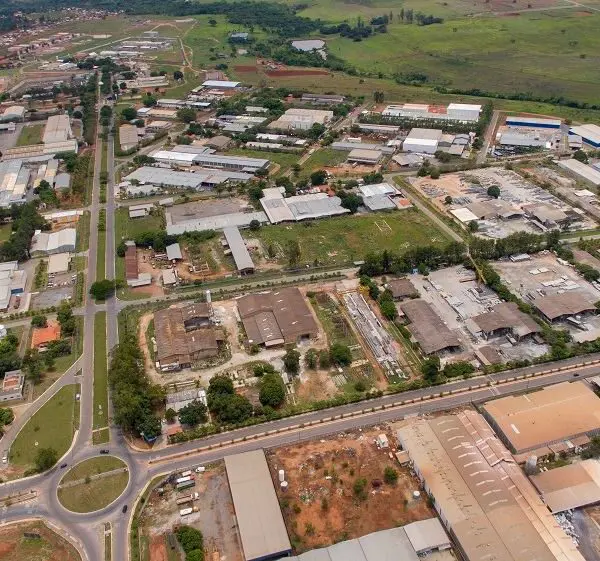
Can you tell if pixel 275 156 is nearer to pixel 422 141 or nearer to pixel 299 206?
pixel 299 206

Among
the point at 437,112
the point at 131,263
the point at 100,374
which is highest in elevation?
the point at 437,112

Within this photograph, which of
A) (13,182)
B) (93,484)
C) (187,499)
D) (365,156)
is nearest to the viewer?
(187,499)

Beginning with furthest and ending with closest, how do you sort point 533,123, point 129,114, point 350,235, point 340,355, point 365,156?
point 129,114 → point 533,123 → point 365,156 → point 350,235 → point 340,355

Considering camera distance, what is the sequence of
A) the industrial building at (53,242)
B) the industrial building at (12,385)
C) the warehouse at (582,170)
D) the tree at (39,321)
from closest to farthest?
the industrial building at (12,385) → the tree at (39,321) → the industrial building at (53,242) → the warehouse at (582,170)

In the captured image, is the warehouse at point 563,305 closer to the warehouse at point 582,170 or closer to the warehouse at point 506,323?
the warehouse at point 506,323

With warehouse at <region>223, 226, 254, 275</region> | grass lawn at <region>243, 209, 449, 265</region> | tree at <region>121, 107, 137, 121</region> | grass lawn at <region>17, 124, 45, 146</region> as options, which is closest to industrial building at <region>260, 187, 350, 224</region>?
grass lawn at <region>243, 209, 449, 265</region>

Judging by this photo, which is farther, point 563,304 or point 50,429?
point 563,304

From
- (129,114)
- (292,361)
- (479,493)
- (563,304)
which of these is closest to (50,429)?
(292,361)

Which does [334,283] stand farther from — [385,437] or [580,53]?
[580,53]

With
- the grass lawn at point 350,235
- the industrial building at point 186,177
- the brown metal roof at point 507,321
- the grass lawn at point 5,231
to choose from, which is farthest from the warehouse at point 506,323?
the grass lawn at point 5,231
